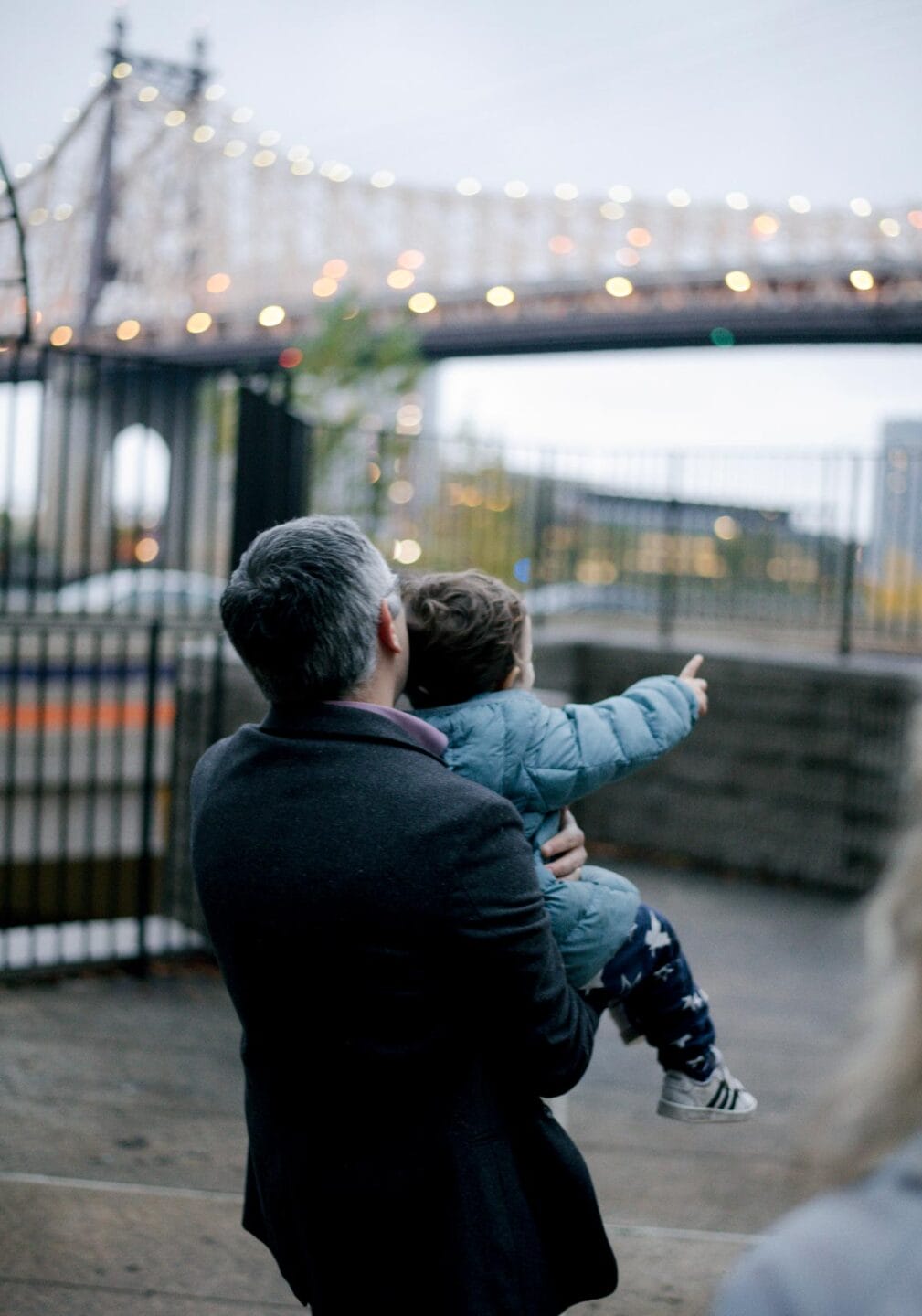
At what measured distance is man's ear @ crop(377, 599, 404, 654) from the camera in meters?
1.71

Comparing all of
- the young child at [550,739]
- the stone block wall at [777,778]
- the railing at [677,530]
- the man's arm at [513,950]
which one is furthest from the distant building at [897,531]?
the man's arm at [513,950]

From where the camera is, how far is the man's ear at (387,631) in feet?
5.59

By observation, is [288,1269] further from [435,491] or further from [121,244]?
[121,244]

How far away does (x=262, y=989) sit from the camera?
1.64 meters

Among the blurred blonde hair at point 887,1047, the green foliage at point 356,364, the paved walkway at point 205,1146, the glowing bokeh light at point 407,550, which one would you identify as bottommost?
the paved walkway at point 205,1146

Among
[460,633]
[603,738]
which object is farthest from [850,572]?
[460,633]

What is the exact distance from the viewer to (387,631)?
172 centimetres

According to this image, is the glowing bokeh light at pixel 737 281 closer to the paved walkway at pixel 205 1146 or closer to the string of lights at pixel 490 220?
the string of lights at pixel 490 220

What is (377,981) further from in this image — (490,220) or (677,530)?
(490,220)

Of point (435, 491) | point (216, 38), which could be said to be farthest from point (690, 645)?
point (216, 38)

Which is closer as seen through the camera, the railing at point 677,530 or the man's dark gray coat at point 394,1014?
the man's dark gray coat at point 394,1014

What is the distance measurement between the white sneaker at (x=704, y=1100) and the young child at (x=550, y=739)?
2 cm

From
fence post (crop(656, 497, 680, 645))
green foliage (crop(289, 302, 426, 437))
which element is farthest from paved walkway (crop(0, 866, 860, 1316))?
green foliage (crop(289, 302, 426, 437))

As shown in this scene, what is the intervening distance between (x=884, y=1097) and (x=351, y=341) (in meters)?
33.9
